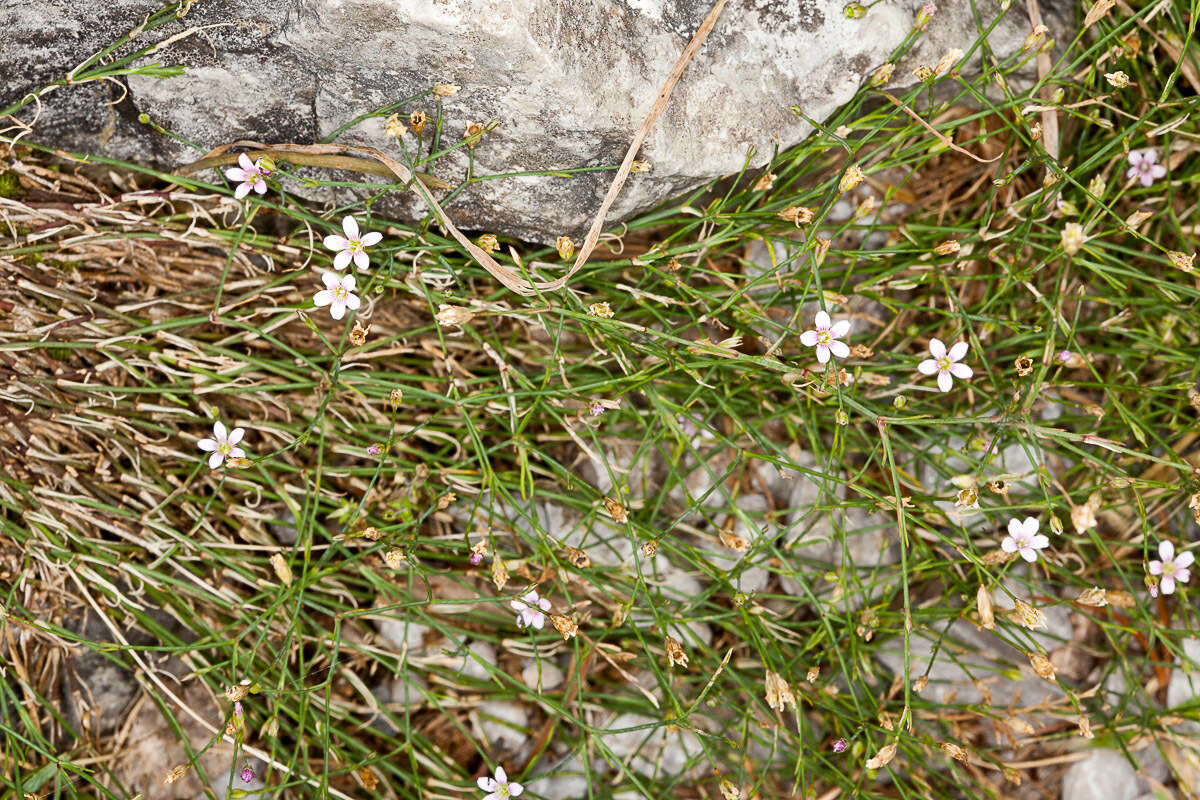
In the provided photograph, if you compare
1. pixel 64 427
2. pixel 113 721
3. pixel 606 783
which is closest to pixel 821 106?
pixel 606 783

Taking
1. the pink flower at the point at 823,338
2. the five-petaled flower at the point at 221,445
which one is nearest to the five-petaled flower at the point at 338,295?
the five-petaled flower at the point at 221,445

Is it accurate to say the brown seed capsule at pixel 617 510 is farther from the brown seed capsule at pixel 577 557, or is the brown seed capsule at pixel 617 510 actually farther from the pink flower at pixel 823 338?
the pink flower at pixel 823 338

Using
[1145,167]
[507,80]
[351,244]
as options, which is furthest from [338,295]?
[1145,167]

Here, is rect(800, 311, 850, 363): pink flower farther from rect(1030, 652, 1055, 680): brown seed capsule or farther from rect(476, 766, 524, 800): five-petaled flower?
rect(476, 766, 524, 800): five-petaled flower

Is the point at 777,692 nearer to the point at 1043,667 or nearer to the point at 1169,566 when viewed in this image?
the point at 1043,667

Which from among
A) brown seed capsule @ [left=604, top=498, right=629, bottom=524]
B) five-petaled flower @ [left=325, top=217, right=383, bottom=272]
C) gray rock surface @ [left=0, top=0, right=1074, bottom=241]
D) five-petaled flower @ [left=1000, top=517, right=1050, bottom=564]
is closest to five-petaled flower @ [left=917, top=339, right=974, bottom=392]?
five-petaled flower @ [left=1000, top=517, right=1050, bottom=564]

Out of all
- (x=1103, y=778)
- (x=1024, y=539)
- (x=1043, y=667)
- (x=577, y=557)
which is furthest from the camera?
(x=1103, y=778)
